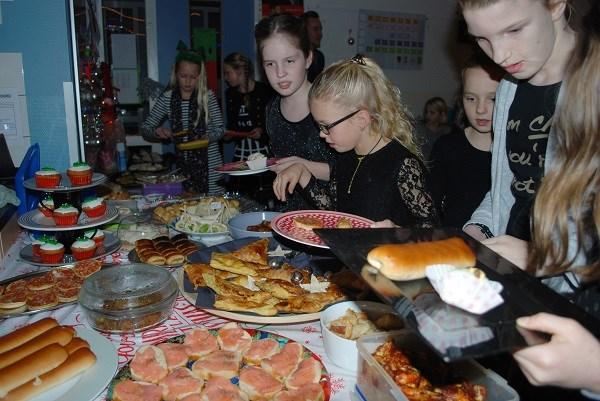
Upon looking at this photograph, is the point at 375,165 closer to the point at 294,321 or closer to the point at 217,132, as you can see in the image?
the point at 294,321

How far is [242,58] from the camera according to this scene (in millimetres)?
5762

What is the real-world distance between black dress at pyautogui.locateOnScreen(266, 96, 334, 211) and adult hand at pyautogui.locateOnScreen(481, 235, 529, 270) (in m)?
1.36

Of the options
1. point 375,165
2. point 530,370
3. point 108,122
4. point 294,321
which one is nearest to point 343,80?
point 375,165

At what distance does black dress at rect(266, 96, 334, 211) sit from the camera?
2.73 metres

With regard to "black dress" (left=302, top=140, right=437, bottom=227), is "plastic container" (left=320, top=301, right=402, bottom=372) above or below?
below

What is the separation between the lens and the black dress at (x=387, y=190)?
82.6 inches

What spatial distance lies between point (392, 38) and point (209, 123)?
11.3 feet

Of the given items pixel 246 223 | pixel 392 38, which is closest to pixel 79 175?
pixel 246 223

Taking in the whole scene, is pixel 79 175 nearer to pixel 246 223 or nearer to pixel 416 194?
pixel 246 223

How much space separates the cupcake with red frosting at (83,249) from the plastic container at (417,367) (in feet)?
4.46

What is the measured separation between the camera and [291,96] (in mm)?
2803

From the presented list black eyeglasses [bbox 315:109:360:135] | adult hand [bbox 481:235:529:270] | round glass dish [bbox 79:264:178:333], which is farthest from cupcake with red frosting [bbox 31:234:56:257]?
adult hand [bbox 481:235:529:270]

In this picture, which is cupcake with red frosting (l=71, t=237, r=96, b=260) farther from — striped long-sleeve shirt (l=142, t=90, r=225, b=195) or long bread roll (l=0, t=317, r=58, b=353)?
striped long-sleeve shirt (l=142, t=90, r=225, b=195)

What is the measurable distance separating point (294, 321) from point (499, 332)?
32.6 inches
